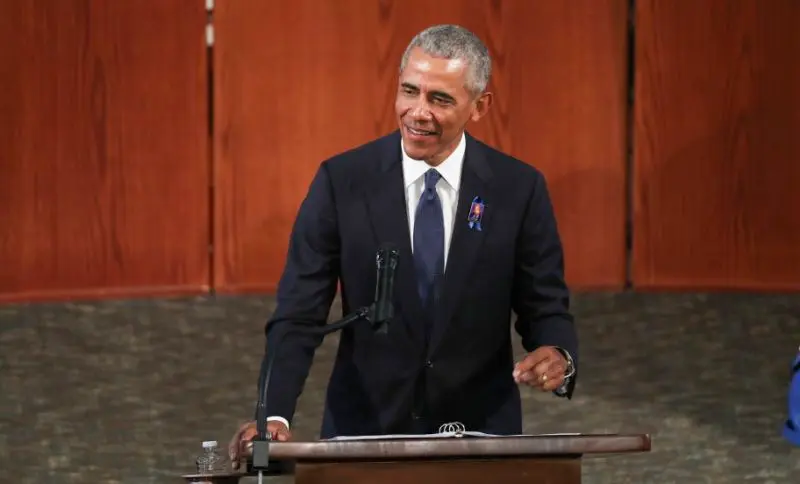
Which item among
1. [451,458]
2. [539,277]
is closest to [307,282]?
[539,277]

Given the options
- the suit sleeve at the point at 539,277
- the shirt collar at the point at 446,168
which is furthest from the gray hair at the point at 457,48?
the suit sleeve at the point at 539,277

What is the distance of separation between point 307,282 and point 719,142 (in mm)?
2599

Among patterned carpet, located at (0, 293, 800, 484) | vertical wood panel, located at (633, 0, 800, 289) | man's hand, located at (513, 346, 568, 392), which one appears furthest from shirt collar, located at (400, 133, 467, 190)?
vertical wood panel, located at (633, 0, 800, 289)

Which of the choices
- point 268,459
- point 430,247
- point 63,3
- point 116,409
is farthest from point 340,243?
point 63,3

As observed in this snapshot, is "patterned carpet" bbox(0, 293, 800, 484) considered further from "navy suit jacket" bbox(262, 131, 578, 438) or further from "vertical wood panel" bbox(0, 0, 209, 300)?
"navy suit jacket" bbox(262, 131, 578, 438)

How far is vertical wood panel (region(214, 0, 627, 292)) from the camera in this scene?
455 cm

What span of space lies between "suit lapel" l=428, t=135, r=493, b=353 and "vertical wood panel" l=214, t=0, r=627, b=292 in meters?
2.30

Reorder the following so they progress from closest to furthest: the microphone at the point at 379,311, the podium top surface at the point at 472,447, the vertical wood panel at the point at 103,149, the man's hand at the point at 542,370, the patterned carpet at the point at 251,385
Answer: the podium top surface at the point at 472,447 < the microphone at the point at 379,311 < the man's hand at the point at 542,370 < the patterned carpet at the point at 251,385 < the vertical wood panel at the point at 103,149

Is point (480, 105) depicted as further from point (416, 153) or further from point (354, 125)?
point (354, 125)

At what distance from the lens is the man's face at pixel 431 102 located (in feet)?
7.29

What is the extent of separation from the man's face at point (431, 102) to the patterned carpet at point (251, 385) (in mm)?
1343

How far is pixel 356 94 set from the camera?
4586 millimetres

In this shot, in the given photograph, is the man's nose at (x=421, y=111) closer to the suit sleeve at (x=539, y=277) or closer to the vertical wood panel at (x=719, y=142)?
the suit sleeve at (x=539, y=277)

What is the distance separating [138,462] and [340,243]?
137 cm
